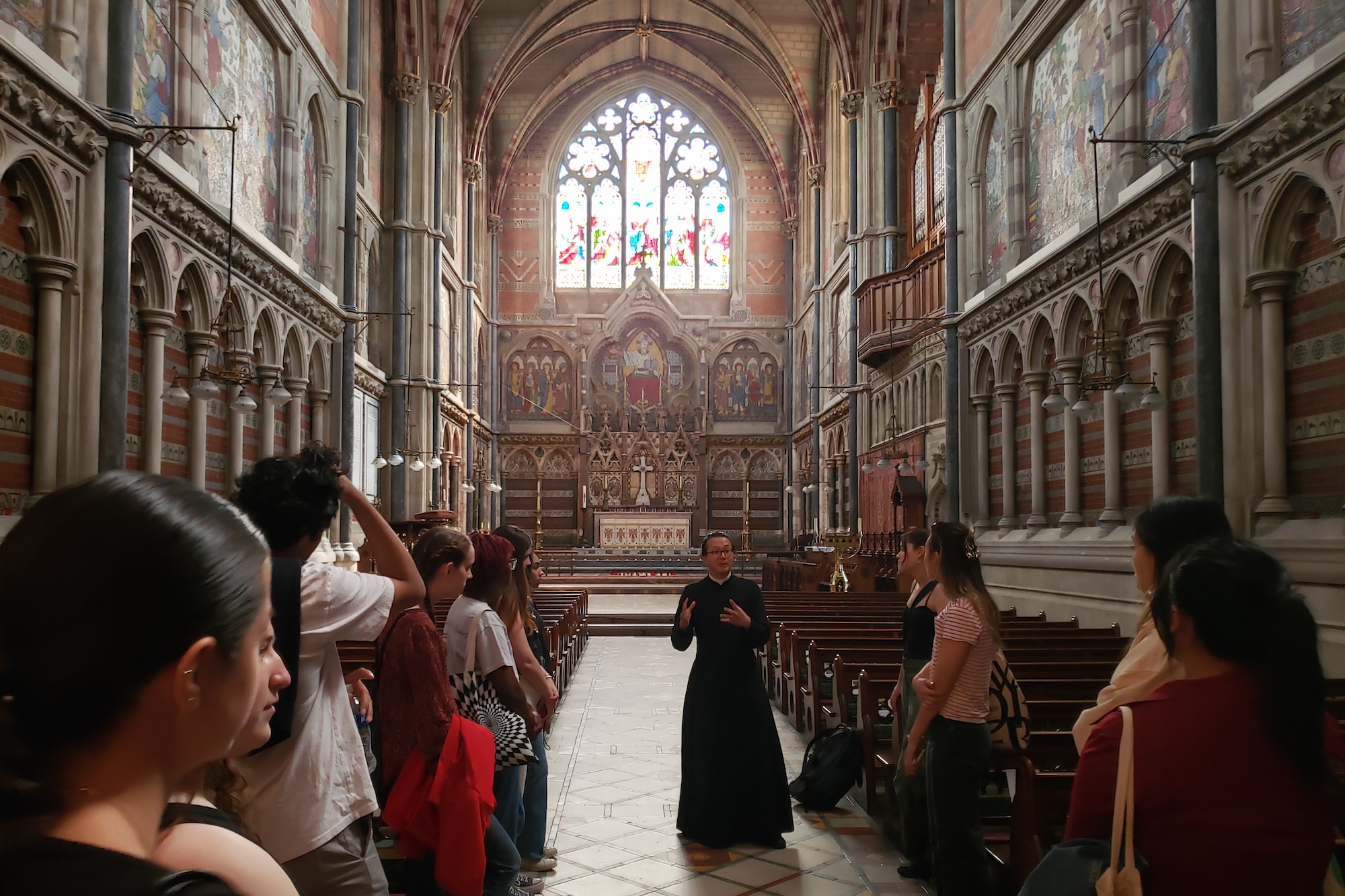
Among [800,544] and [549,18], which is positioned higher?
[549,18]

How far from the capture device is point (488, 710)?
3.74 m

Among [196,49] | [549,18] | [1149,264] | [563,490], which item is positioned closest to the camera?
[1149,264]

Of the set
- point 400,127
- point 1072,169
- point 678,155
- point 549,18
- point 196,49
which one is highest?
point 549,18

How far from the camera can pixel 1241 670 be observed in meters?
1.87

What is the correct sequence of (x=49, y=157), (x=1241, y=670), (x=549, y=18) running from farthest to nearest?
(x=549, y=18)
(x=49, y=157)
(x=1241, y=670)

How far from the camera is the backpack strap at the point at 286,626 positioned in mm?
2195

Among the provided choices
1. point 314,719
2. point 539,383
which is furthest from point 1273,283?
point 539,383

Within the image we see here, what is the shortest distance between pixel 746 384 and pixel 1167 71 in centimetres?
2340

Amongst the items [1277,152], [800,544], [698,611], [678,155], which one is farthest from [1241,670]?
[678,155]

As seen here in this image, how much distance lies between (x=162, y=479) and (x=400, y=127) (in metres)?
22.5

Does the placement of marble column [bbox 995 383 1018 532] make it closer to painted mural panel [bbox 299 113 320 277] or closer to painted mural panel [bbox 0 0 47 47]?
painted mural panel [bbox 299 113 320 277]

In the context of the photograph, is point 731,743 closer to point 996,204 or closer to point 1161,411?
point 1161,411

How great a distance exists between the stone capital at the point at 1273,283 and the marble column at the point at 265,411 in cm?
1158

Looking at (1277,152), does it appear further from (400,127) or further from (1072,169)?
(400,127)
